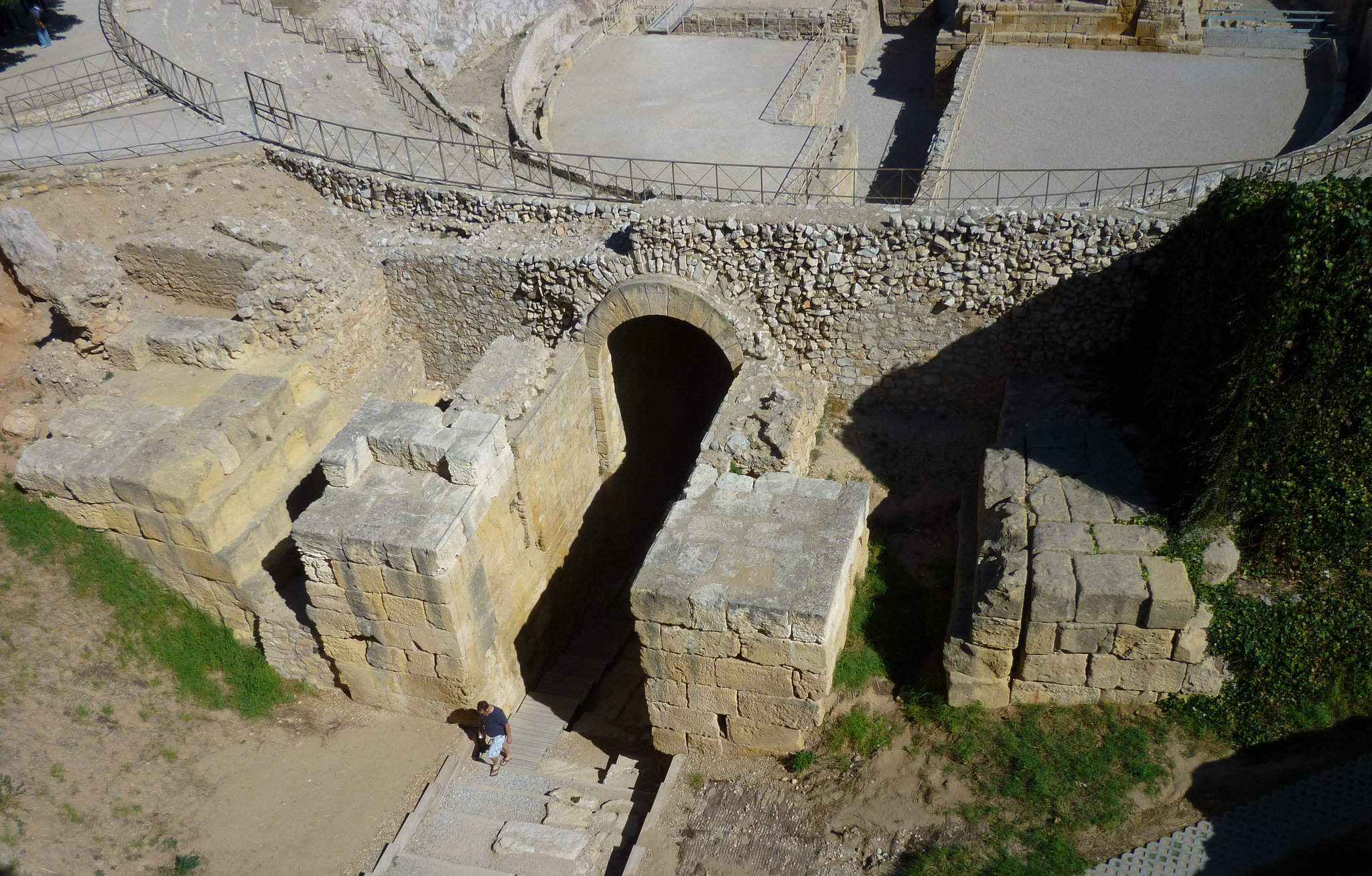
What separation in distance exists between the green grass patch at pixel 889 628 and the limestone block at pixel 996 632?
802mm

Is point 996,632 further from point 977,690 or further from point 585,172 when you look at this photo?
point 585,172

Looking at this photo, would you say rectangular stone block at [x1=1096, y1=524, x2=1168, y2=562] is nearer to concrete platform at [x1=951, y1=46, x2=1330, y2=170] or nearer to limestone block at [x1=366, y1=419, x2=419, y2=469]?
limestone block at [x1=366, y1=419, x2=419, y2=469]

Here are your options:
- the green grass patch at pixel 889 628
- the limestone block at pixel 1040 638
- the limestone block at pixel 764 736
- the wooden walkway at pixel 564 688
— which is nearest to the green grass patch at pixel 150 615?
the wooden walkway at pixel 564 688

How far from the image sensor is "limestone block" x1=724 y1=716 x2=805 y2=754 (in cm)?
724

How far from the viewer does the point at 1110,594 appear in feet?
22.0

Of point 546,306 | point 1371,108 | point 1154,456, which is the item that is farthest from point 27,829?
point 1371,108

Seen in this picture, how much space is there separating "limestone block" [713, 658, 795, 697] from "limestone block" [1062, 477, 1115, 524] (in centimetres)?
258

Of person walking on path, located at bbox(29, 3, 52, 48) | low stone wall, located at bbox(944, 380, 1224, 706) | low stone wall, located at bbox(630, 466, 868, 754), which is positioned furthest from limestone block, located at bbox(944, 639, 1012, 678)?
person walking on path, located at bbox(29, 3, 52, 48)

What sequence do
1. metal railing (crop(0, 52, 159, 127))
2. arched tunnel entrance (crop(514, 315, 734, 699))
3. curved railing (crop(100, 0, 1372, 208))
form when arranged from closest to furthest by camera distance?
arched tunnel entrance (crop(514, 315, 734, 699)), curved railing (crop(100, 0, 1372, 208)), metal railing (crop(0, 52, 159, 127))

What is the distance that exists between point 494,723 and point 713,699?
233cm

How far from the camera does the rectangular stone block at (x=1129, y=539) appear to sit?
7.11 meters

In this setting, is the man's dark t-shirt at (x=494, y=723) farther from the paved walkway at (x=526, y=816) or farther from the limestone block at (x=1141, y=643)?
the limestone block at (x=1141, y=643)

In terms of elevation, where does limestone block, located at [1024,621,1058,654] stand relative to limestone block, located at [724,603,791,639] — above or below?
below

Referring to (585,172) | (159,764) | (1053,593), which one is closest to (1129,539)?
(1053,593)
